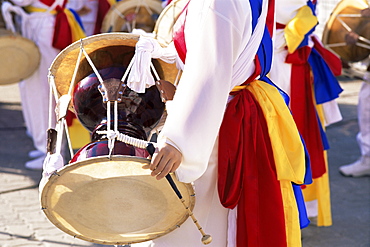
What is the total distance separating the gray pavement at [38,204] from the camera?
3.52m

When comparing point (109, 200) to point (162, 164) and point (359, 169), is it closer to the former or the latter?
point (162, 164)

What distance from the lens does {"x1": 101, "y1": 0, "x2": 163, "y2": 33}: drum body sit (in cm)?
477

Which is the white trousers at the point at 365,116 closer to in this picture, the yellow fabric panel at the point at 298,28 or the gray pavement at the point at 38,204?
the gray pavement at the point at 38,204

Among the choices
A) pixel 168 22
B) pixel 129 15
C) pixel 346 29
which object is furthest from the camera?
pixel 129 15

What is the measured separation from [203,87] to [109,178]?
0.39 meters

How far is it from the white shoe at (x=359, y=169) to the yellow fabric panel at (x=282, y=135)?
113 inches

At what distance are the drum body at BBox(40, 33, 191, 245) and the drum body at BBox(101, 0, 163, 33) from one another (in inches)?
104

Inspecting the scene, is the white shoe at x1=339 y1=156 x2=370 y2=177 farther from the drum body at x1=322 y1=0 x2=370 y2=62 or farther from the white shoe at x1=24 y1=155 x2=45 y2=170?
the white shoe at x1=24 y1=155 x2=45 y2=170

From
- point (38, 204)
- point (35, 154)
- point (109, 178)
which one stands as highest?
point (109, 178)

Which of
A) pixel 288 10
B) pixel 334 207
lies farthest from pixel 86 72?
pixel 334 207

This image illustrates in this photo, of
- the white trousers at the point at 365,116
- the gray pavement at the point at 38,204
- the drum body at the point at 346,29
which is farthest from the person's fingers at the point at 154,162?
the white trousers at the point at 365,116

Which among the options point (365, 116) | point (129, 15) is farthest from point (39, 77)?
point (365, 116)

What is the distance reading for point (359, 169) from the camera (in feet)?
15.4

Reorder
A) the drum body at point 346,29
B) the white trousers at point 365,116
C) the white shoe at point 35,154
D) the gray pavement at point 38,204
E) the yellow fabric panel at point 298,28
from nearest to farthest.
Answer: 1. the yellow fabric panel at point 298,28
2. the gray pavement at point 38,204
3. the drum body at point 346,29
4. the white trousers at point 365,116
5. the white shoe at point 35,154
